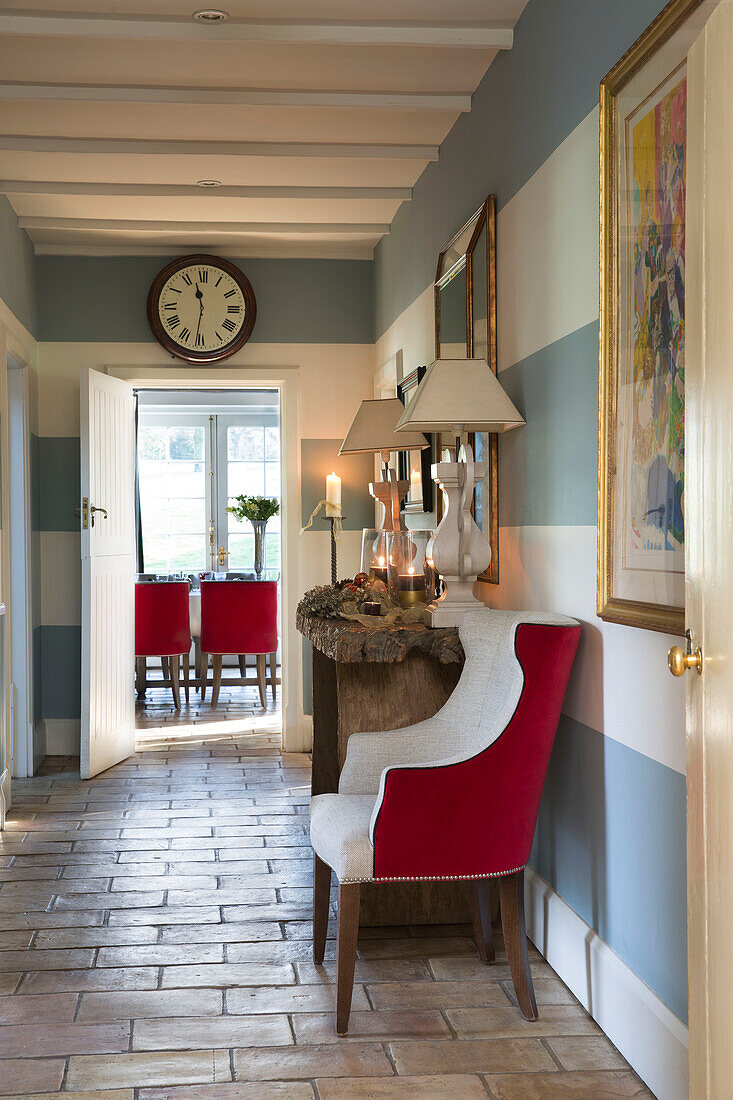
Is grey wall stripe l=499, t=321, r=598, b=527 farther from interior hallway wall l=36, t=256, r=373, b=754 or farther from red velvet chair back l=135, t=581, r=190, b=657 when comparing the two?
red velvet chair back l=135, t=581, r=190, b=657

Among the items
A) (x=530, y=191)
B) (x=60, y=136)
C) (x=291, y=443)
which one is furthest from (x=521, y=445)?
(x=291, y=443)

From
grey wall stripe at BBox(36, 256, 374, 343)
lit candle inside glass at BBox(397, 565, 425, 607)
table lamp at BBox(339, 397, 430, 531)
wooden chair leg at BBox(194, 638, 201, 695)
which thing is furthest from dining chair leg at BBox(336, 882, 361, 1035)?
wooden chair leg at BBox(194, 638, 201, 695)

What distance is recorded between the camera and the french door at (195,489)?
353 inches

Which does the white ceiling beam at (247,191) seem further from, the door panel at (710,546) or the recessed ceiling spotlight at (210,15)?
the door panel at (710,546)

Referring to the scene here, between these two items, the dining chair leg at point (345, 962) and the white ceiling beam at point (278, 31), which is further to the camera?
the white ceiling beam at point (278, 31)

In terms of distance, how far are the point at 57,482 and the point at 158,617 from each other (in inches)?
56.6

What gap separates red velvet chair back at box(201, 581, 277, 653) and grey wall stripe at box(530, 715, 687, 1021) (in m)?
4.13

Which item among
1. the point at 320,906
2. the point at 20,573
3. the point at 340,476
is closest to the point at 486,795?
the point at 320,906

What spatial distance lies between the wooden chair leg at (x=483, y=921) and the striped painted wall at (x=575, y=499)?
0.20m

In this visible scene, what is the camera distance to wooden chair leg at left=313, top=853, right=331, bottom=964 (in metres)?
2.74

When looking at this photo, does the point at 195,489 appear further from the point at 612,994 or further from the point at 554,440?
the point at 612,994

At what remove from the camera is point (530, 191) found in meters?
2.90

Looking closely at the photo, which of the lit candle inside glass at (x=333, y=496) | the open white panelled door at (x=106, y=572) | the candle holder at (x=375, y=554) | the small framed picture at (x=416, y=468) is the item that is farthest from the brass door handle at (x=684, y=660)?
the lit candle inside glass at (x=333, y=496)

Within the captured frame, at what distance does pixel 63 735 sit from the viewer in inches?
226
